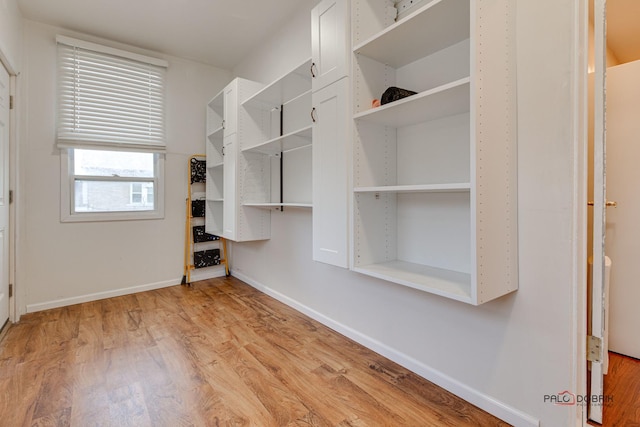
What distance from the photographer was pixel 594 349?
1351 mm

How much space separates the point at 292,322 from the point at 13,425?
1.71 metres

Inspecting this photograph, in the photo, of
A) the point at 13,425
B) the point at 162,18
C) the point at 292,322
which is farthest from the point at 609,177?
the point at 162,18

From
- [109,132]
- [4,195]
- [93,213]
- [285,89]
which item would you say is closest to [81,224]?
[93,213]

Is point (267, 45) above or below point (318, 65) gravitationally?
above

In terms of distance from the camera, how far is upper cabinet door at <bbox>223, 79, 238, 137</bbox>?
3049 millimetres

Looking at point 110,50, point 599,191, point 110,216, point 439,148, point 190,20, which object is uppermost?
point 190,20

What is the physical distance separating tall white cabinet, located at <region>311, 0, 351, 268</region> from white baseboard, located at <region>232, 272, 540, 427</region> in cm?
69

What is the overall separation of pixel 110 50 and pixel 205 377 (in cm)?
348

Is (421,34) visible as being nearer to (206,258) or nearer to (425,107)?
(425,107)

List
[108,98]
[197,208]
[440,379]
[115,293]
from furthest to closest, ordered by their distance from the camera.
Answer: [197,208]
[115,293]
[108,98]
[440,379]

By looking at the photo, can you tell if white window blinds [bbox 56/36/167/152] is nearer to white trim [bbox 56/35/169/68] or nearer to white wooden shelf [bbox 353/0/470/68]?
white trim [bbox 56/35/169/68]

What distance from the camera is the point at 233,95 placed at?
10.1 ft

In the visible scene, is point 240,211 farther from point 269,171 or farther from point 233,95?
point 233,95

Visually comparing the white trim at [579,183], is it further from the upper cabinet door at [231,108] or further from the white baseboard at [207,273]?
the white baseboard at [207,273]
